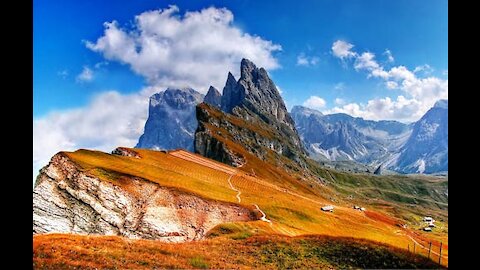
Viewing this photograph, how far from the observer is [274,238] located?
5247 centimetres

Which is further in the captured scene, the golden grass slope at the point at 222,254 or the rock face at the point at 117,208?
the rock face at the point at 117,208

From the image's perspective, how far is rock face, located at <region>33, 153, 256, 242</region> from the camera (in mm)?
81688

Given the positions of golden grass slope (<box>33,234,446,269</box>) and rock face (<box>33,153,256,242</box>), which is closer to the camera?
golden grass slope (<box>33,234,446,269</box>)

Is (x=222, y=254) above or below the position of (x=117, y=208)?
below

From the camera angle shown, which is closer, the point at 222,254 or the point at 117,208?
the point at 222,254

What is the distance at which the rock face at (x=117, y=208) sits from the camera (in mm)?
81688

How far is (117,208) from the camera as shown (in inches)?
3430
